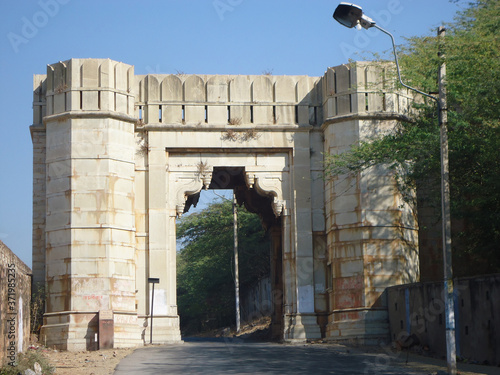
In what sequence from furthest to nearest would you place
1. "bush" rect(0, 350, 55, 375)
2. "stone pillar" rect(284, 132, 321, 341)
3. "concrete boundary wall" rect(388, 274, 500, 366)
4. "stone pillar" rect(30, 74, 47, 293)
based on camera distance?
"stone pillar" rect(284, 132, 321, 341) → "stone pillar" rect(30, 74, 47, 293) → "concrete boundary wall" rect(388, 274, 500, 366) → "bush" rect(0, 350, 55, 375)

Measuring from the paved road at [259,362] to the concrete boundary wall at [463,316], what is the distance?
161cm

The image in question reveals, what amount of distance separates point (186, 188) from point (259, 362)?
1052 centimetres

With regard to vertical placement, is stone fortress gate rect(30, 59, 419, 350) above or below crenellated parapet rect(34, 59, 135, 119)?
below

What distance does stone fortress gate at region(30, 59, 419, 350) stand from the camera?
2739cm

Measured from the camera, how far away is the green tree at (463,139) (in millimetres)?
22406

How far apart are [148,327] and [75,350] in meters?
2.80

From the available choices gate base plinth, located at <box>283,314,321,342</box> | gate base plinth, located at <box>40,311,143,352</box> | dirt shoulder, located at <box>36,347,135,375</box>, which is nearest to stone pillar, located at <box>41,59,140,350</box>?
gate base plinth, located at <box>40,311,143,352</box>

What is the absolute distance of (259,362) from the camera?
66.2 ft

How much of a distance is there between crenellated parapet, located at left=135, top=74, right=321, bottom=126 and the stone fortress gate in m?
0.04

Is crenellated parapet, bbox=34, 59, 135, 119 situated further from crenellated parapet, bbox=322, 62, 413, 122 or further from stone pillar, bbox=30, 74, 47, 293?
crenellated parapet, bbox=322, 62, 413, 122

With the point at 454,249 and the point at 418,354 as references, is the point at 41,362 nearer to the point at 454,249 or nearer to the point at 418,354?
the point at 418,354

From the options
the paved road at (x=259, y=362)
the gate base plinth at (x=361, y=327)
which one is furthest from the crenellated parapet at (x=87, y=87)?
the gate base plinth at (x=361, y=327)

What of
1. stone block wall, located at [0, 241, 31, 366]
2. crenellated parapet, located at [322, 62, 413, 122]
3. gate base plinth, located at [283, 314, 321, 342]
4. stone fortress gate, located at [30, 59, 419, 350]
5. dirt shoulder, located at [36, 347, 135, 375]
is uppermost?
crenellated parapet, located at [322, 62, 413, 122]

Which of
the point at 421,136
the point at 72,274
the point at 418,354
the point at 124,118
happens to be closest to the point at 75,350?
the point at 72,274
